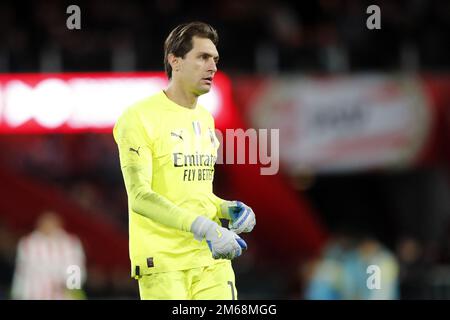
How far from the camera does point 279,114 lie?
16.1 meters

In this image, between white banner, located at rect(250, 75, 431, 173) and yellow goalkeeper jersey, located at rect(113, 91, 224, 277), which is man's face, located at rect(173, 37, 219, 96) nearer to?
yellow goalkeeper jersey, located at rect(113, 91, 224, 277)

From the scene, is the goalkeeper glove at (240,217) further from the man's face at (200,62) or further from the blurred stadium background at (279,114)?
the blurred stadium background at (279,114)

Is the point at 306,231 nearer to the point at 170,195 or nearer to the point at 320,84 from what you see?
the point at 320,84

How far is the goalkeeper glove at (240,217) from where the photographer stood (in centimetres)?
554

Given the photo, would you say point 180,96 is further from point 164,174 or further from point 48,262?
point 48,262

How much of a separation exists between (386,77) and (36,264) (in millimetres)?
5403

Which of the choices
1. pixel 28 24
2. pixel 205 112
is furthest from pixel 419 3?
pixel 205 112

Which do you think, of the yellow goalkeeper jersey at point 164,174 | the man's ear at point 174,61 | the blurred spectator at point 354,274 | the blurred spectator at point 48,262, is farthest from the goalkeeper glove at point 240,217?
the blurred spectator at point 48,262

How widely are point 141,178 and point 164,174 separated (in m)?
0.17

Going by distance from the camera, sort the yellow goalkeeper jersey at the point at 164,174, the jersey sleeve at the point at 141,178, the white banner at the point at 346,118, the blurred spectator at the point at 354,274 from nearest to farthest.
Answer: the jersey sleeve at the point at 141,178 < the yellow goalkeeper jersey at the point at 164,174 < the blurred spectator at the point at 354,274 < the white banner at the point at 346,118

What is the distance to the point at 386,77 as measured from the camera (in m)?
15.9

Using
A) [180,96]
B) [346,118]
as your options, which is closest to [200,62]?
[180,96]

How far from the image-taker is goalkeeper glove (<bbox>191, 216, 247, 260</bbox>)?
5242 mm

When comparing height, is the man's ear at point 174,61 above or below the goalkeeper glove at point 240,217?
above
